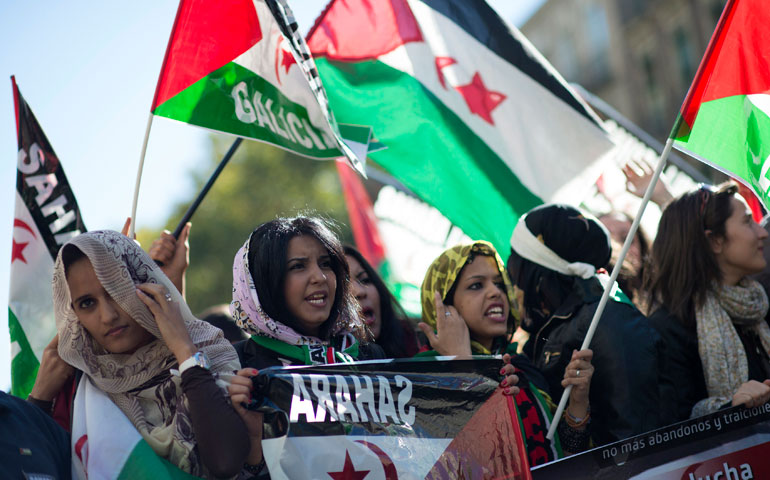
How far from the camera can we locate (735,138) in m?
3.57

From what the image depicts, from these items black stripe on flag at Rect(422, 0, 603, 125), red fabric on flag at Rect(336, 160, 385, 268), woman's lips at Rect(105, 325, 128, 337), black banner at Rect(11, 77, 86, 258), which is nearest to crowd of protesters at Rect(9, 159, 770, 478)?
woman's lips at Rect(105, 325, 128, 337)

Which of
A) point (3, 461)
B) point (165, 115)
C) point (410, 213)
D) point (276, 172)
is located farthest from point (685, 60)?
point (3, 461)

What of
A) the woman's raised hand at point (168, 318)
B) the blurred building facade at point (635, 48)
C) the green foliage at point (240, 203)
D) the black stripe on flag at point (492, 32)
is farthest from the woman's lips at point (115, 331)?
the green foliage at point (240, 203)

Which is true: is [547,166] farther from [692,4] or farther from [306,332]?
[692,4]

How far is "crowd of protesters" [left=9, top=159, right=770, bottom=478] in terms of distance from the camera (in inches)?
116

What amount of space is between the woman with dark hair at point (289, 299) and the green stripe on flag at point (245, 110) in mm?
804

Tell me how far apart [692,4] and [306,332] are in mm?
24101

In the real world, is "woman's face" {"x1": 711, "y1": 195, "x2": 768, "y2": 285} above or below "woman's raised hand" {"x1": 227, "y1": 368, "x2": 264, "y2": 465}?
above

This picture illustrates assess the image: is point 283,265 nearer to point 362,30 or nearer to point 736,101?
point 736,101

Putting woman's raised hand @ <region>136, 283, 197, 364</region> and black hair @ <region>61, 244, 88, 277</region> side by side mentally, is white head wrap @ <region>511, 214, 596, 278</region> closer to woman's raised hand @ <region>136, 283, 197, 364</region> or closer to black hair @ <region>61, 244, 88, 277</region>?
woman's raised hand @ <region>136, 283, 197, 364</region>

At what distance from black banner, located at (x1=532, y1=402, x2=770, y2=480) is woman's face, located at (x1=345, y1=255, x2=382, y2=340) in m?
1.94

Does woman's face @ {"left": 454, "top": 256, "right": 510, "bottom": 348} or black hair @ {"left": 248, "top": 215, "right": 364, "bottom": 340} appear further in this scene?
woman's face @ {"left": 454, "top": 256, "right": 510, "bottom": 348}

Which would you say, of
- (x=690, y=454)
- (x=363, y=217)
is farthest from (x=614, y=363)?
(x=363, y=217)

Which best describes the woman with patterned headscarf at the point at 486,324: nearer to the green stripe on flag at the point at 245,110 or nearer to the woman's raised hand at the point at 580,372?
the woman's raised hand at the point at 580,372
